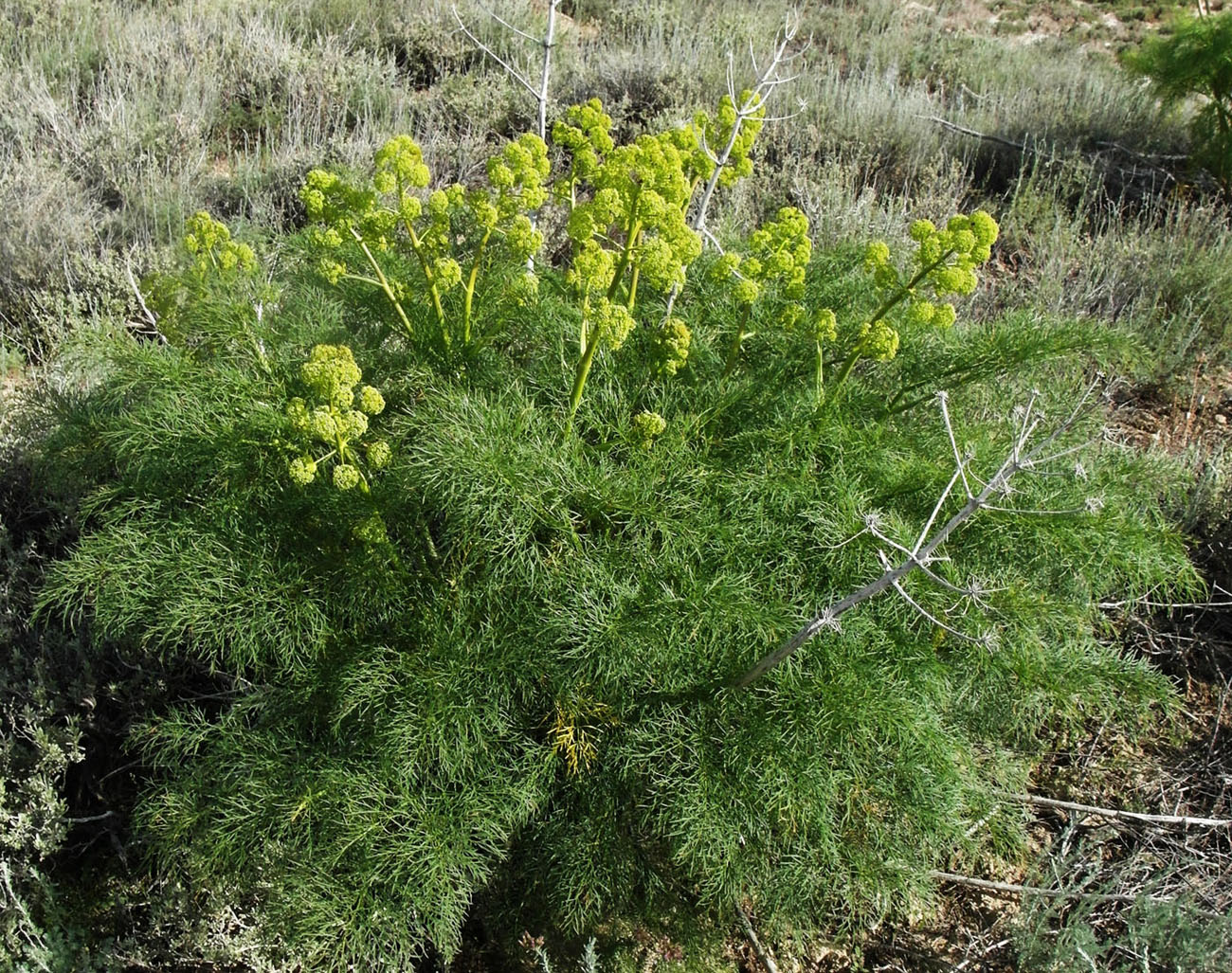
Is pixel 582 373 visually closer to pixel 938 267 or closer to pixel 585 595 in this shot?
pixel 585 595

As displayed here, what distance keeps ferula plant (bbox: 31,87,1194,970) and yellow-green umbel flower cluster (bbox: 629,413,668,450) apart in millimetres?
18

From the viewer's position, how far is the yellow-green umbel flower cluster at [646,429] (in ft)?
6.77

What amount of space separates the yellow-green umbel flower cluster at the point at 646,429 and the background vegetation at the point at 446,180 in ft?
0.27

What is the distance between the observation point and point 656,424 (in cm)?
207

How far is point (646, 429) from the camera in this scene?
208 centimetres

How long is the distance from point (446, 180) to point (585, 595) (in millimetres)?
3637

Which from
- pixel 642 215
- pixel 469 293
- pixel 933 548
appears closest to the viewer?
pixel 933 548

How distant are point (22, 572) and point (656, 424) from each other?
2042mm

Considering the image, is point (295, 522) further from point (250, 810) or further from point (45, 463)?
point (45, 463)

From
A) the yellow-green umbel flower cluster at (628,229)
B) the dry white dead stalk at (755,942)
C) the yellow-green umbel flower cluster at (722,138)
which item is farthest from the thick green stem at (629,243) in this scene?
the dry white dead stalk at (755,942)

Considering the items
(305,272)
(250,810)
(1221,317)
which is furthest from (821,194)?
(250,810)

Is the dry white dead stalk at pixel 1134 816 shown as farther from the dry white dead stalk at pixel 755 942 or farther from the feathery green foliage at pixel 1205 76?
the feathery green foliage at pixel 1205 76

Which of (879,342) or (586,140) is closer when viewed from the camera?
(879,342)

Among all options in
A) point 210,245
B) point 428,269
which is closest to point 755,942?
point 428,269
